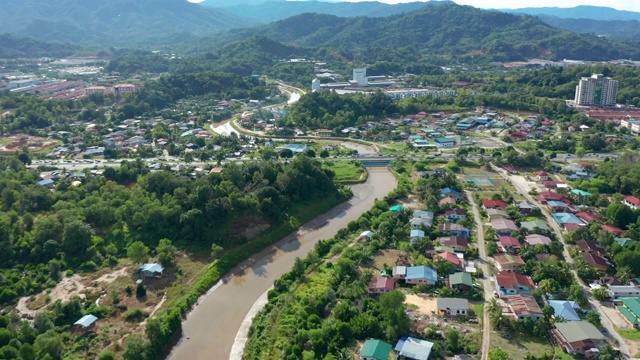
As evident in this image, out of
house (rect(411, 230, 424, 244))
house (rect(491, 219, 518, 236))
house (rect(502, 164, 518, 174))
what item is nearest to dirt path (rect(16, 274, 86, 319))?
house (rect(411, 230, 424, 244))

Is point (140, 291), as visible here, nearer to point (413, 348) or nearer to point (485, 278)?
point (413, 348)

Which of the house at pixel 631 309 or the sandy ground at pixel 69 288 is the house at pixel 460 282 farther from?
the sandy ground at pixel 69 288

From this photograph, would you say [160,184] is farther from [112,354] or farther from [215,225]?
[112,354]

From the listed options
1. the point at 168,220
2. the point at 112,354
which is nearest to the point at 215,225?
the point at 168,220

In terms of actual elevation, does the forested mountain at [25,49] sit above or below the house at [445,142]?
above

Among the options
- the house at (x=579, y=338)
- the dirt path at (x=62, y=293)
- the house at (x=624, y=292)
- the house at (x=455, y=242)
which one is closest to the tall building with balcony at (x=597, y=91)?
the house at (x=455, y=242)

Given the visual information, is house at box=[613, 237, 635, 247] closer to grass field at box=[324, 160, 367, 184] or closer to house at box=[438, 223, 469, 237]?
house at box=[438, 223, 469, 237]

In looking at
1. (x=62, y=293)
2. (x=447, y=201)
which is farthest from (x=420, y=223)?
(x=62, y=293)
